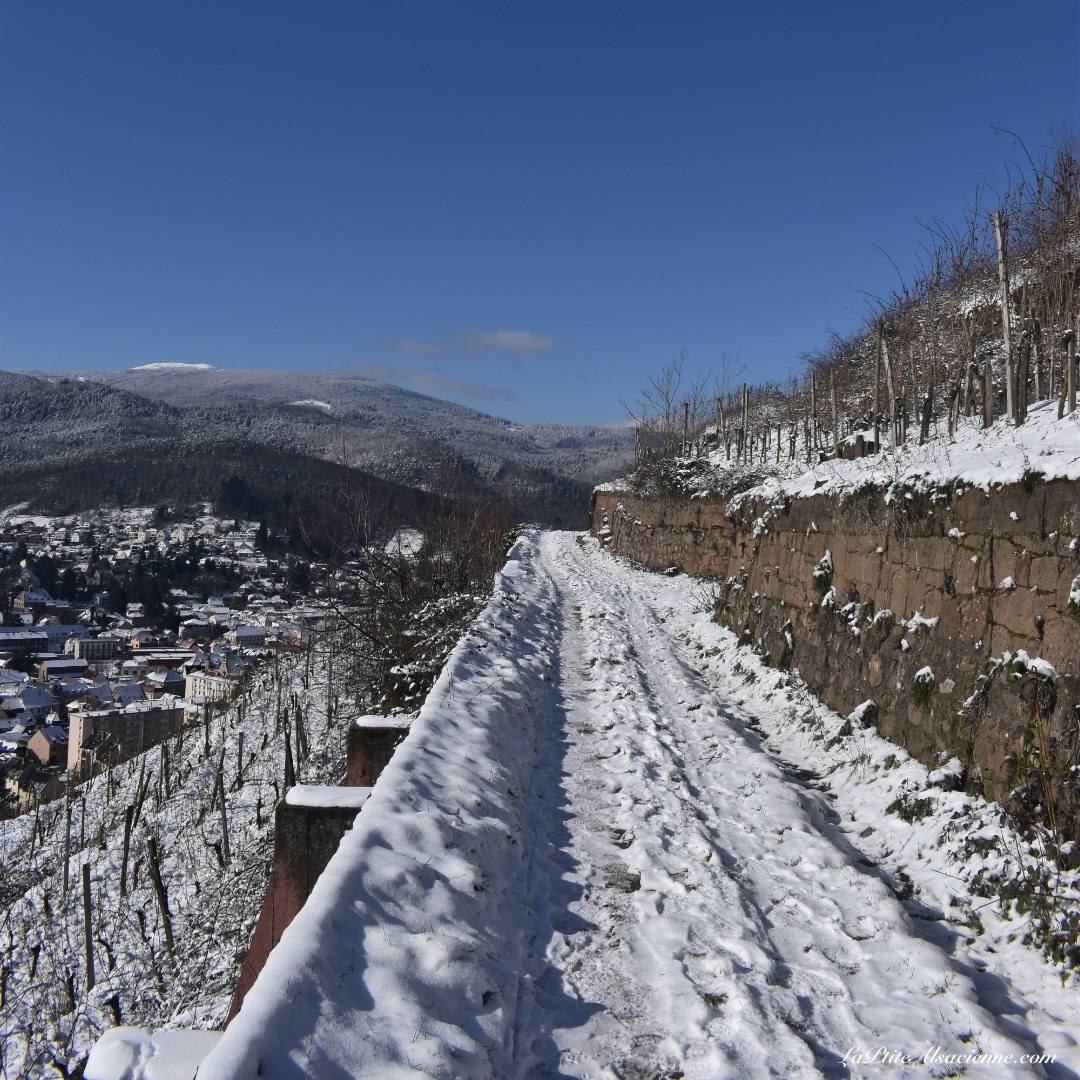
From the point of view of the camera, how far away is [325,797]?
14.0ft

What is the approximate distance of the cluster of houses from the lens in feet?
64.4

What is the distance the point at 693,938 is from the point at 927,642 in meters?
3.50

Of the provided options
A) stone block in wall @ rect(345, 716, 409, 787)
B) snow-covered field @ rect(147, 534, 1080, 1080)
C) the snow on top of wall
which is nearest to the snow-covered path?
snow-covered field @ rect(147, 534, 1080, 1080)

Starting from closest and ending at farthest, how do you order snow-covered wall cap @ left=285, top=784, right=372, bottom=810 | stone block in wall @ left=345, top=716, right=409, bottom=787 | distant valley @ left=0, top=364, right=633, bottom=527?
1. snow-covered wall cap @ left=285, top=784, right=372, bottom=810
2. stone block in wall @ left=345, top=716, right=409, bottom=787
3. distant valley @ left=0, top=364, right=633, bottom=527

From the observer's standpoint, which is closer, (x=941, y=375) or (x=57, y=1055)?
(x=57, y=1055)

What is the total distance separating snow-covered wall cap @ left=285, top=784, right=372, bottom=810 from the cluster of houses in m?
6.98

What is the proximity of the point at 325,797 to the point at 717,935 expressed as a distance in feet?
7.11

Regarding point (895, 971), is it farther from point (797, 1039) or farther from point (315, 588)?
point (315, 588)

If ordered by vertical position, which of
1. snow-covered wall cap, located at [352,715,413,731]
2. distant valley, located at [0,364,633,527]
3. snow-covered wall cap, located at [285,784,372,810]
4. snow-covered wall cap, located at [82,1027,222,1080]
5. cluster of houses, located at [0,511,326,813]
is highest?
distant valley, located at [0,364,633,527]

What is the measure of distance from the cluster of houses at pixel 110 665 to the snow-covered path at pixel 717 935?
670cm

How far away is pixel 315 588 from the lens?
38.2 ft

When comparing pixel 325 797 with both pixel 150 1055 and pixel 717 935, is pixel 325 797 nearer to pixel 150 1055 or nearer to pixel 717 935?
pixel 150 1055

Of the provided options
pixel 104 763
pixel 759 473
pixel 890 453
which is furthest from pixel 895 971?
pixel 104 763

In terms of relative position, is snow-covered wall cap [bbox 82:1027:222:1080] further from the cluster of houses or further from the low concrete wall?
the cluster of houses
